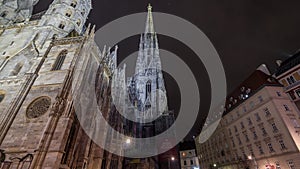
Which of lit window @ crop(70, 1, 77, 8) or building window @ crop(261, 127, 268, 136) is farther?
lit window @ crop(70, 1, 77, 8)

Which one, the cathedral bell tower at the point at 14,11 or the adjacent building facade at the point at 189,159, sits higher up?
the cathedral bell tower at the point at 14,11

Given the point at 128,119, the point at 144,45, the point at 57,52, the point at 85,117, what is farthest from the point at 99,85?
the point at 144,45

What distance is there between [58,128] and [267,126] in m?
25.1

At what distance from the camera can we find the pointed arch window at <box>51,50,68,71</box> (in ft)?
59.9

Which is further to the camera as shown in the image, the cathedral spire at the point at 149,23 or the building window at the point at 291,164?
the cathedral spire at the point at 149,23

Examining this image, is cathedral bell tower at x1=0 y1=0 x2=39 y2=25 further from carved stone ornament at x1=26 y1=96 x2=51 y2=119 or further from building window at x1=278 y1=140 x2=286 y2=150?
building window at x1=278 y1=140 x2=286 y2=150

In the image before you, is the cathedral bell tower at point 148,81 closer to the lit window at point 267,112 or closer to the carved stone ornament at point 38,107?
the carved stone ornament at point 38,107

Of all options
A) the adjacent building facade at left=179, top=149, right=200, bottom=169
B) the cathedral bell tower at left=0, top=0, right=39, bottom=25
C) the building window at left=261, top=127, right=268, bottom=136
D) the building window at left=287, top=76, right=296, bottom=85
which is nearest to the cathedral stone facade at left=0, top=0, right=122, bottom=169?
the cathedral bell tower at left=0, top=0, right=39, bottom=25

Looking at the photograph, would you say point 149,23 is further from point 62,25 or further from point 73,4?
point 62,25

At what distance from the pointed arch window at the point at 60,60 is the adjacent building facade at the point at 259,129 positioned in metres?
27.4

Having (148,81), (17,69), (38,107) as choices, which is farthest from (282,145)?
(148,81)

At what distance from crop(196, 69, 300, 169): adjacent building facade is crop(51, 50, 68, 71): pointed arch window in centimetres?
2743

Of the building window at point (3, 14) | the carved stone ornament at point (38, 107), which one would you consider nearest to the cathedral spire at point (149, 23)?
the building window at point (3, 14)

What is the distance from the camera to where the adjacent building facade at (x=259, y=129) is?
19897 mm
